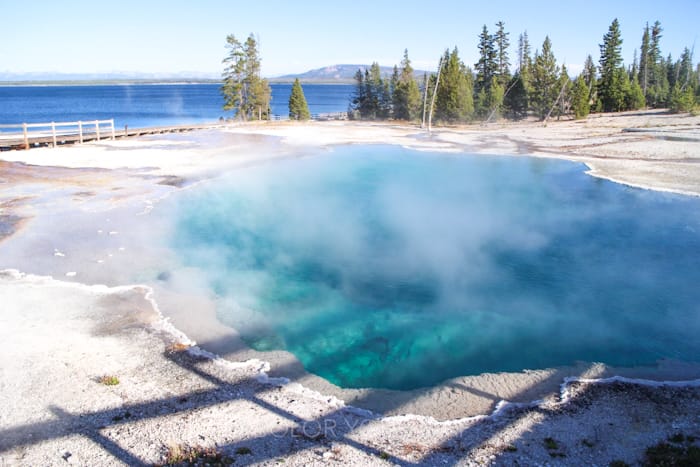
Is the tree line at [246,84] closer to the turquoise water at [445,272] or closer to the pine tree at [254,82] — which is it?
the pine tree at [254,82]

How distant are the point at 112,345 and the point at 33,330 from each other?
5.12 ft

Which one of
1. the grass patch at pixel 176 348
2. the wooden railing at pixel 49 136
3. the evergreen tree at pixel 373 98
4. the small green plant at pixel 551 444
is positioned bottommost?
the small green plant at pixel 551 444

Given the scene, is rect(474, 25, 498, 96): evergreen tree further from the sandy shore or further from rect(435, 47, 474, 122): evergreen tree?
the sandy shore

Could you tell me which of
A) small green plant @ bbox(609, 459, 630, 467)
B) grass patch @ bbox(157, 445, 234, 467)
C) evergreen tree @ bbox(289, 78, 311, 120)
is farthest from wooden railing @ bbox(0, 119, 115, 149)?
small green plant @ bbox(609, 459, 630, 467)

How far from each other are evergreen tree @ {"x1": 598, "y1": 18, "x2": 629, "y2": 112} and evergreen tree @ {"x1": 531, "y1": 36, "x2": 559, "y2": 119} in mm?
7390

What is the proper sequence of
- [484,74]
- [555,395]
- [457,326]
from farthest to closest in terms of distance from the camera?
1. [484,74]
2. [457,326]
3. [555,395]

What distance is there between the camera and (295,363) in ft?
27.4

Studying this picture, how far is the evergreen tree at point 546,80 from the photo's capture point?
51.4m

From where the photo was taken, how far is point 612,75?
55.1 meters

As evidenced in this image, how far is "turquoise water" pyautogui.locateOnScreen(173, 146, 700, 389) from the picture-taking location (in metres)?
9.10

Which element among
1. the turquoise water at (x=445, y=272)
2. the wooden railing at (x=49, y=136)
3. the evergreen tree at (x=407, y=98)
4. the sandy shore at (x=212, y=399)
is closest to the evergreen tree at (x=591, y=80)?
the evergreen tree at (x=407, y=98)

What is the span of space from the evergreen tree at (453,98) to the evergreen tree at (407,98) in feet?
15.4

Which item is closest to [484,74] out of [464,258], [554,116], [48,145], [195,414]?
[554,116]

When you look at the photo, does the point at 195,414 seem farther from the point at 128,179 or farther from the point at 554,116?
the point at 554,116
